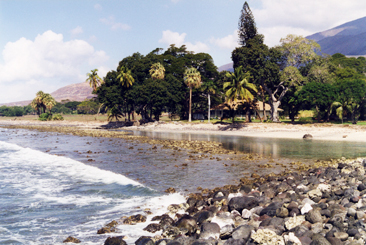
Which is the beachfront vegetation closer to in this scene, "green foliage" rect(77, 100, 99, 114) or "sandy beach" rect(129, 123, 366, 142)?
"sandy beach" rect(129, 123, 366, 142)

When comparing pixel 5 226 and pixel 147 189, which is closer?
pixel 5 226

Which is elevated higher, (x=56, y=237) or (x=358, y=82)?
(x=358, y=82)

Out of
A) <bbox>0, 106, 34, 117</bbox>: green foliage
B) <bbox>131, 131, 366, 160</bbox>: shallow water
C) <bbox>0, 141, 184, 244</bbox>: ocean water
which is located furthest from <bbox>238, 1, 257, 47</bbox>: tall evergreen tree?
<bbox>0, 106, 34, 117</bbox>: green foliage

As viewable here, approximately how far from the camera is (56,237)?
8664 mm

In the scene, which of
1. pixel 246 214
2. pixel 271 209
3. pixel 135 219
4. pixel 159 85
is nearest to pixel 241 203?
pixel 246 214

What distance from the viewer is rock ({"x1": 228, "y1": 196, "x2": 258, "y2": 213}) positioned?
32.3 ft

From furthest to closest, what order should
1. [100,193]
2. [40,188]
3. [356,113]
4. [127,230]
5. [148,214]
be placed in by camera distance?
1. [356,113]
2. [40,188]
3. [100,193]
4. [148,214]
5. [127,230]

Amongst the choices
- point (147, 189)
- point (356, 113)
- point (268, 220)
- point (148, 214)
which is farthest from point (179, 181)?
point (356, 113)

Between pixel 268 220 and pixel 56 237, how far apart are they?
6190mm

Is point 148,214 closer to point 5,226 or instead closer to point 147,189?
point 147,189

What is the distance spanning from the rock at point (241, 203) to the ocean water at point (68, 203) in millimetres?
2580

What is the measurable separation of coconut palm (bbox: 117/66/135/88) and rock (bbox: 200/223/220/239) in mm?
65662

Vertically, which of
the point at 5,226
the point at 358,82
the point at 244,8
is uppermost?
the point at 244,8

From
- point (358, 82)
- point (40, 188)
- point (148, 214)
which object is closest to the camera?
point (148, 214)
